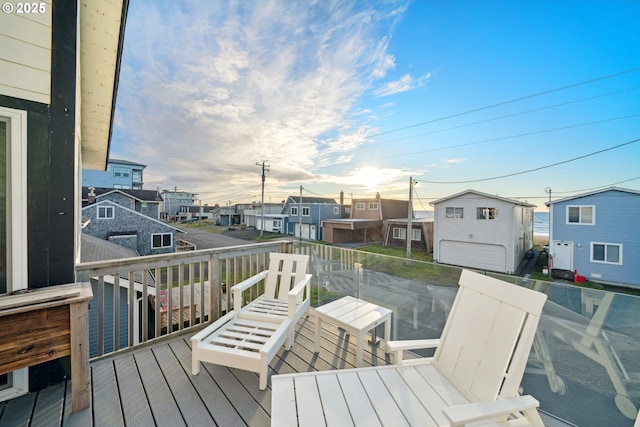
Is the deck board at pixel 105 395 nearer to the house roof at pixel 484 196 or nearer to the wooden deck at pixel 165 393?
the wooden deck at pixel 165 393

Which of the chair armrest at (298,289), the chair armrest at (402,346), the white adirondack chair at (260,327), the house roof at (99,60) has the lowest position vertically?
the white adirondack chair at (260,327)

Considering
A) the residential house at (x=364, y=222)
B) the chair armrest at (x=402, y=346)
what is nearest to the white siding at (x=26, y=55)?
the chair armrest at (x=402, y=346)

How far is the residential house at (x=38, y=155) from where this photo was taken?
171 cm

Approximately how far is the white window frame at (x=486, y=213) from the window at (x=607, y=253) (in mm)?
3933

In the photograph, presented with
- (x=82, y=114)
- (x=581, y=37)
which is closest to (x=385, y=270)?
(x=82, y=114)

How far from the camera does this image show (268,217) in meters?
27.5

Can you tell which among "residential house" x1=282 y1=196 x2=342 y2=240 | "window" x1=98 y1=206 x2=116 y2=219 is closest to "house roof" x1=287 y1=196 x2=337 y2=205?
"residential house" x1=282 y1=196 x2=342 y2=240

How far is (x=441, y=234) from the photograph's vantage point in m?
14.6

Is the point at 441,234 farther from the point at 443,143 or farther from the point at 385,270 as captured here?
the point at 385,270

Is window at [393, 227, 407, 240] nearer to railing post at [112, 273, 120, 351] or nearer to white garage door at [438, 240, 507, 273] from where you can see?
white garage door at [438, 240, 507, 273]

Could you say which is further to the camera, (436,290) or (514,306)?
(436,290)

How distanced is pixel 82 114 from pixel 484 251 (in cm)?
1615

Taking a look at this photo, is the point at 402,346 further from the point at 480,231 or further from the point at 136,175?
A: the point at 136,175

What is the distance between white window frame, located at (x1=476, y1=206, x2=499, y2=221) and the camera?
1266 centimetres
